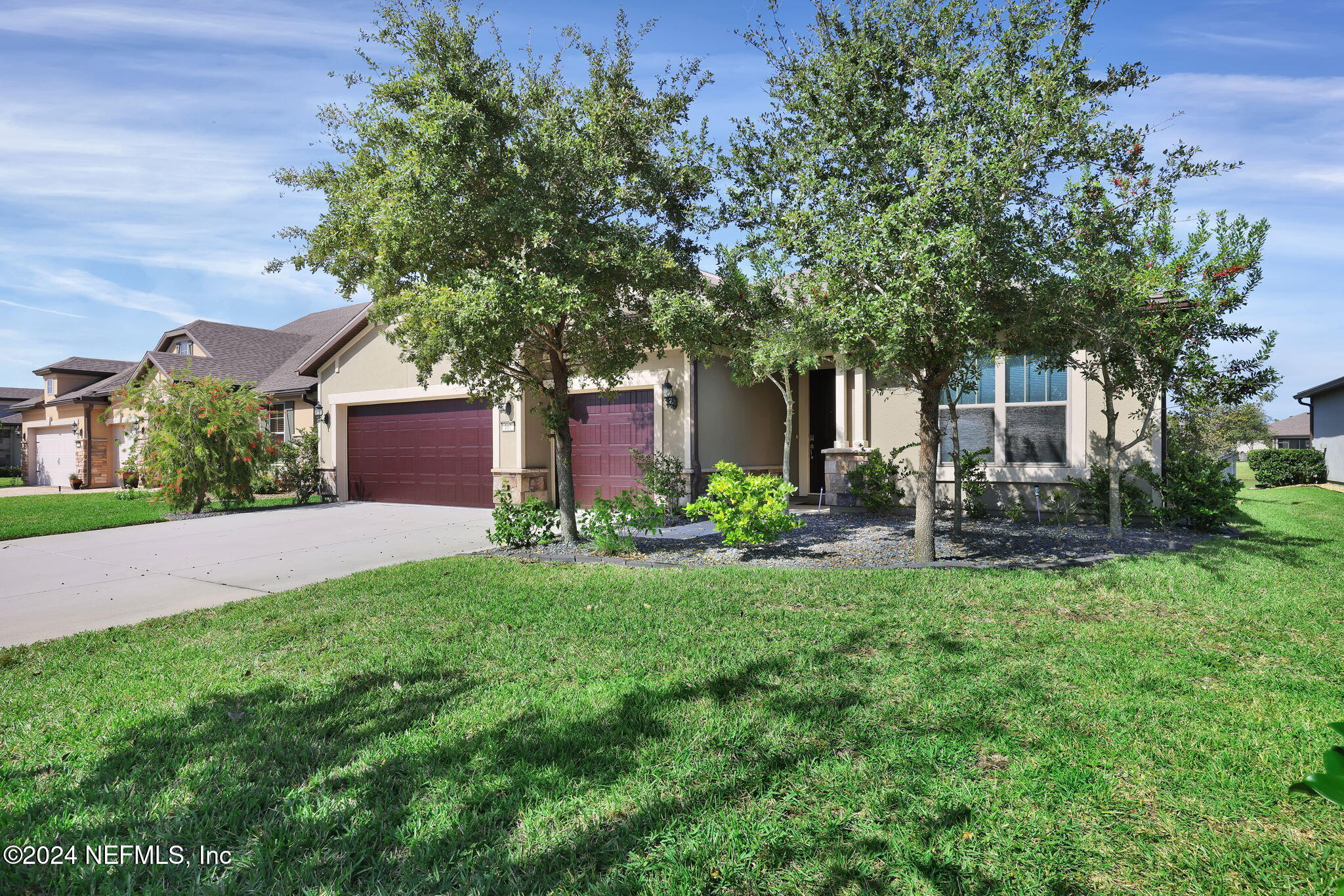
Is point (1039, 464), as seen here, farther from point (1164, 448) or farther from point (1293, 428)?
point (1293, 428)

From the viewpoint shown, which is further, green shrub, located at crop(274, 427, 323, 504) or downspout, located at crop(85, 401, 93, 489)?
downspout, located at crop(85, 401, 93, 489)

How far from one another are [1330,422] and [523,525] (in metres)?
30.1

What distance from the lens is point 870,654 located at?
15.1ft

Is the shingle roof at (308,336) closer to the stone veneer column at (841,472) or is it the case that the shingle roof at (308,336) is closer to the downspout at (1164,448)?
the stone veneer column at (841,472)

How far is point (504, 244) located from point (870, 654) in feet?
20.9

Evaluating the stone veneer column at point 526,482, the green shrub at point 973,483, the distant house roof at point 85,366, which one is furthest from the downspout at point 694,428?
the distant house roof at point 85,366

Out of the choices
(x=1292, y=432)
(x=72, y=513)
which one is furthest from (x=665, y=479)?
(x=1292, y=432)

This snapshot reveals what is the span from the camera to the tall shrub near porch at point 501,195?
298 inches

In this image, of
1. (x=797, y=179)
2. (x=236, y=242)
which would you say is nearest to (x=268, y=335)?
(x=236, y=242)

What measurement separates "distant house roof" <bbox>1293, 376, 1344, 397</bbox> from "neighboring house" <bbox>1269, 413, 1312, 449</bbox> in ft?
89.4

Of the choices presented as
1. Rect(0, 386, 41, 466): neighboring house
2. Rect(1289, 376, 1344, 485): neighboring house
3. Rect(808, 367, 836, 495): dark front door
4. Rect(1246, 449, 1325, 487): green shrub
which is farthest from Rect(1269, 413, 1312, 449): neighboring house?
Rect(0, 386, 41, 466): neighboring house

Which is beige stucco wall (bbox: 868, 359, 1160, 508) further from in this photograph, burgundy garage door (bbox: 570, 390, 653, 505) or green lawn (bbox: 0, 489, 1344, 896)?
green lawn (bbox: 0, 489, 1344, 896)

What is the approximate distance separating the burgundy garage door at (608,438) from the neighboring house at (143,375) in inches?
378

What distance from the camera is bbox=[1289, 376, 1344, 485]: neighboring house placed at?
916 inches
